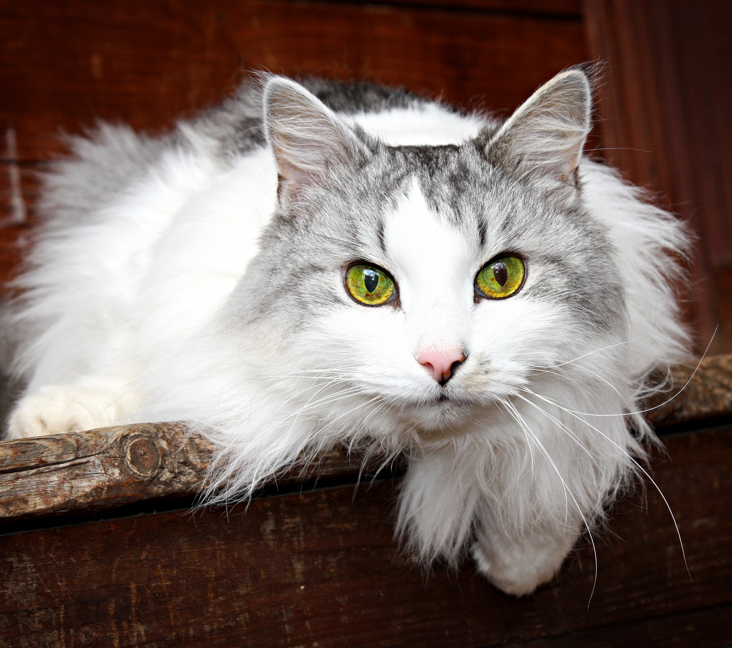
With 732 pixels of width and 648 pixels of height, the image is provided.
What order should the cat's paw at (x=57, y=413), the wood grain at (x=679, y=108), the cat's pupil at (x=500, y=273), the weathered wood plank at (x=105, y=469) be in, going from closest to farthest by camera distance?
the weathered wood plank at (x=105, y=469)
the cat's pupil at (x=500, y=273)
the cat's paw at (x=57, y=413)
the wood grain at (x=679, y=108)

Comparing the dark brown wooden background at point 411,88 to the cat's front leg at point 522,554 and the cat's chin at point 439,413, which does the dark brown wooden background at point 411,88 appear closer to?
the cat's front leg at point 522,554

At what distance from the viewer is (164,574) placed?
0.91m

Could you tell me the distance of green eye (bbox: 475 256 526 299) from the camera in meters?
1.02

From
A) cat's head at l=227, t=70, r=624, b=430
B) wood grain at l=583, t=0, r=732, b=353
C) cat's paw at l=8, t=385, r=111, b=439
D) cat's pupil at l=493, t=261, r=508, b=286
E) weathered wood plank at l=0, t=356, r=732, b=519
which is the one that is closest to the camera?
weathered wood plank at l=0, t=356, r=732, b=519

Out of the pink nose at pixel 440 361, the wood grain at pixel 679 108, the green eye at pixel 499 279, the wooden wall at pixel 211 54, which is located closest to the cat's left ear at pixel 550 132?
the green eye at pixel 499 279

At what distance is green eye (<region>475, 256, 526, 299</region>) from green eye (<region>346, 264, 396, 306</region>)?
0.43ft

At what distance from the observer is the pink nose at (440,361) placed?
2.85 ft

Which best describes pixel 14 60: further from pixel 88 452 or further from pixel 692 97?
pixel 692 97

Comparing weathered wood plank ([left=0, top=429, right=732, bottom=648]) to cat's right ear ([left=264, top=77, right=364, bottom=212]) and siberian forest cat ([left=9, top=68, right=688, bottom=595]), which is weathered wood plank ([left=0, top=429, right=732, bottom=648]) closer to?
siberian forest cat ([left=9, top=68, right=688, bottom=595])

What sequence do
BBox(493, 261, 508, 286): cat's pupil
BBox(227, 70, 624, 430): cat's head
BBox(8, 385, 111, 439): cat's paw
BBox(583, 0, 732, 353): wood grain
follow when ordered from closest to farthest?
1. BBox(227, 70, 624, 430): cat's head
2. BBox(493, 261, 508, 286): cat's pupil
3. BBox(8, 385, 111, 439): cat's paw
4. BBox(583, 0, 732, 353): wood grain

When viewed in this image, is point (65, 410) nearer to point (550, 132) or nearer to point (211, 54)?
point (550, 132)

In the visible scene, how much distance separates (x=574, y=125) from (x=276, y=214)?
506 mm

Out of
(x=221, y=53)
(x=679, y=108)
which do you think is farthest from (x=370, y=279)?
(x=679, y=108)

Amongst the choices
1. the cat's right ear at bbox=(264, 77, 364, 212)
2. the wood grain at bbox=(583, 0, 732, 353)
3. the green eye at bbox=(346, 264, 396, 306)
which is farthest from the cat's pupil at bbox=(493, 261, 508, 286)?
the wood grain at bbox=(583, 0, 732, 353)
